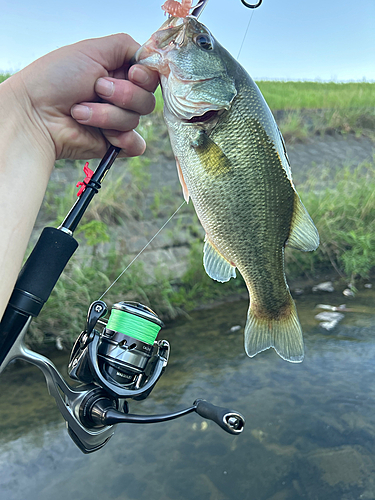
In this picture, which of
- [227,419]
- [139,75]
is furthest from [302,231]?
[139,75]

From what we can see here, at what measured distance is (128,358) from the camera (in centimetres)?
129

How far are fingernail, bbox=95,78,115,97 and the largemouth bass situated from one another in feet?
0.41

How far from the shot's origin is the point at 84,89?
130 centimetres

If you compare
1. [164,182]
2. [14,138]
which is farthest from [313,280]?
[14,138]

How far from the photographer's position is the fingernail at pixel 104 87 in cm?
128

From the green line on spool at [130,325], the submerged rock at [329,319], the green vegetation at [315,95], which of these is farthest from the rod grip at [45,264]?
the green vegetation at [315,95]

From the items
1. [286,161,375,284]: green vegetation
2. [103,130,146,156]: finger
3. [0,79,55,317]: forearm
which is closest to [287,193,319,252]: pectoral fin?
[103,130,146,156]: finger

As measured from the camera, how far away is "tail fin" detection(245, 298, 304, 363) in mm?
1250

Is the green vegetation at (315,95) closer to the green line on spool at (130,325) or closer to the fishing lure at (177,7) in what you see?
the fishing lure at (177,7)

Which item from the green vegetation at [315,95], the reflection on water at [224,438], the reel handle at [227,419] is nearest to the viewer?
the reel handle at [227,419]

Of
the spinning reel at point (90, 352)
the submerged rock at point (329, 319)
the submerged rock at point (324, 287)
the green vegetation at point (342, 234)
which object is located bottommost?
the submerged rock at point (329, 319)

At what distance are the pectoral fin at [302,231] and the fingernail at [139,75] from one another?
55 centimetres

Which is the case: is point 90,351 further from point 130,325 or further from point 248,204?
point 248,204

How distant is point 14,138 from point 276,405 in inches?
112
